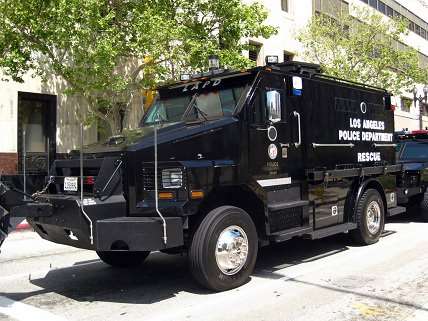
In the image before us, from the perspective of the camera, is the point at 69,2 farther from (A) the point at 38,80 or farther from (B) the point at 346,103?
(B) the point at 346,103

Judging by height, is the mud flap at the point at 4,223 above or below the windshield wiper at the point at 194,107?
below

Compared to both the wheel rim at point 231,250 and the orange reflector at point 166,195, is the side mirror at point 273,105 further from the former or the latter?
the orange reflector at point 166,195

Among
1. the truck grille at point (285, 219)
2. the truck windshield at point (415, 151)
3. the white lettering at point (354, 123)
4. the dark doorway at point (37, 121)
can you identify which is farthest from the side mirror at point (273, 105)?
the dark doorway at point (37, 121)

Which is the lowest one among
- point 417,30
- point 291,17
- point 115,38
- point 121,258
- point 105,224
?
point 121,258

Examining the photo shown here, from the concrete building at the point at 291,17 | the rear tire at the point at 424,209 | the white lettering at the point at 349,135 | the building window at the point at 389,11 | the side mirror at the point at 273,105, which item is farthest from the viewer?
the building window at the point at 389,11

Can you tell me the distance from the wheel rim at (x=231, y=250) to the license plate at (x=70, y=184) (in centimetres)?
170

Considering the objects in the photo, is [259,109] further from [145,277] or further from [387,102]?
[387,102]

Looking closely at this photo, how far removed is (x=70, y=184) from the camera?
6.15 meters

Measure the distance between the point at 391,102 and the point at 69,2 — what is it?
7.50m

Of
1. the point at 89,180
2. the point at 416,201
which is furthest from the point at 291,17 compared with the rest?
the point at 89,180

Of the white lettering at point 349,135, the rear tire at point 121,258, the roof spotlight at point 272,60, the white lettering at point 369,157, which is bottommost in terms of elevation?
the rear tire at point 121,258

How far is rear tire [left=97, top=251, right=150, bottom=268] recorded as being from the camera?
7.46m

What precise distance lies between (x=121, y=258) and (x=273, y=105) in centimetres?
292

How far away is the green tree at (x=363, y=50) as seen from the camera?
23.5 metres
